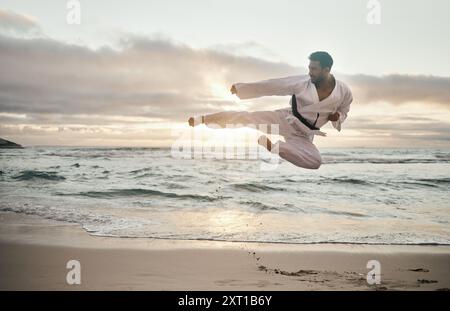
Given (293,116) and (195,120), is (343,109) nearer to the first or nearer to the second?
(293,116)

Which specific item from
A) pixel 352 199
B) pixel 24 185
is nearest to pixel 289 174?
pixel 352 199

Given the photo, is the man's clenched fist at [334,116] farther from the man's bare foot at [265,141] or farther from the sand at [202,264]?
the sand at [202,264]

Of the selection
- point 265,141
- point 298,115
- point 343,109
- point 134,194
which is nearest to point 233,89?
point 265,141

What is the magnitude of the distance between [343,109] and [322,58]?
1.05 meters

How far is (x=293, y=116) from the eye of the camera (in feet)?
20.9

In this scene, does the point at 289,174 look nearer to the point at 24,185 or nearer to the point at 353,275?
the point at 24,185

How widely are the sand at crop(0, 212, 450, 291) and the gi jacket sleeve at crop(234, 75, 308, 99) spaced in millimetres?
3097

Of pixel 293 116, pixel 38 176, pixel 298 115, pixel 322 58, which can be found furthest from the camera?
pixel 38 176

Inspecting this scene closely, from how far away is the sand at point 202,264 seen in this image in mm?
7508

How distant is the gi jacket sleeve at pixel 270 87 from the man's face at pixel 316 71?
357 mm

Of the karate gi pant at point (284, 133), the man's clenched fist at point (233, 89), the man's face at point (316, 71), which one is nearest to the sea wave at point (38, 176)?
the karate gi pant at point (284, 133)
